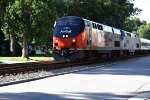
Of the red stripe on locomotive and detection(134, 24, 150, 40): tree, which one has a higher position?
detection(134, 24, 150, 40): tree

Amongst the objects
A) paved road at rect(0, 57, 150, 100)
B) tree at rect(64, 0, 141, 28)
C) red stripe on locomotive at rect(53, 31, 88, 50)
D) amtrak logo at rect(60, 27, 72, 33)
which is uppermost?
tree at rect(64, 0, 141, 28)

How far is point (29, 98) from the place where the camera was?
12.4 m

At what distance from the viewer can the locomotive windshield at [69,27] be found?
29547 millimetres

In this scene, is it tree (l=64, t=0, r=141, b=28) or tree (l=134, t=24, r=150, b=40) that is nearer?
tree (l=64, t=0, r=141, b=28)

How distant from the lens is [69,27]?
1176 inches

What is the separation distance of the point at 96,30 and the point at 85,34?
392 cm

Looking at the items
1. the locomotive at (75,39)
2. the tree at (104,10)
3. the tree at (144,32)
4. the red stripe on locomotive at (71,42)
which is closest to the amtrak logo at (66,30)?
the locomotive at (75,39)

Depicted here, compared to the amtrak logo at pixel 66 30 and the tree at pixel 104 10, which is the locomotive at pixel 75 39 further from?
the tree at pixel 104 10

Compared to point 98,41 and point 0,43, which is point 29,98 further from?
point 0,43

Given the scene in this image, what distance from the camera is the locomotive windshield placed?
96.9ft

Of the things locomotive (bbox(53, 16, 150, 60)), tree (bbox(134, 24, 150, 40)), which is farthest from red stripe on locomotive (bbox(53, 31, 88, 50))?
tree (bbox(134, 24, 150, 40))

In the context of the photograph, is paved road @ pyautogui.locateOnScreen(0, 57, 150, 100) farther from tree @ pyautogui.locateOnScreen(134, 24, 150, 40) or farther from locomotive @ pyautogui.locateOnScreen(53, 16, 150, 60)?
tree @ pyautogui.locateOnScreen(134, 24, 150, 40)

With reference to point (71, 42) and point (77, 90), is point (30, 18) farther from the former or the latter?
point (77, 90)

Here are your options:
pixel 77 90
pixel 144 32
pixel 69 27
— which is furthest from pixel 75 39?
pixel 144 32
